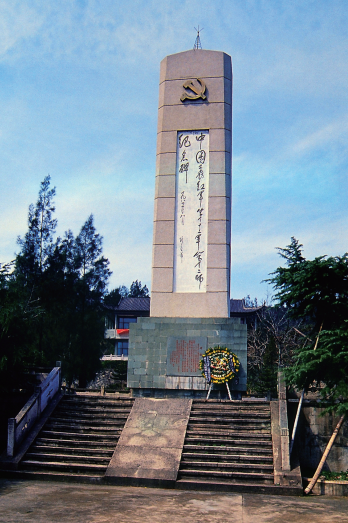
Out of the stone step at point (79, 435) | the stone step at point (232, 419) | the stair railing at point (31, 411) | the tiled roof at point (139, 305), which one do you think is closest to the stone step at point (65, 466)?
the stair railing at point (31, 411)

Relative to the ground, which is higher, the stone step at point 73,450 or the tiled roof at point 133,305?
the tiled roof at point 133,305

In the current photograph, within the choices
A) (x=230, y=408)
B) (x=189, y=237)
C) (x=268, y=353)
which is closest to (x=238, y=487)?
(x=230, y=408)

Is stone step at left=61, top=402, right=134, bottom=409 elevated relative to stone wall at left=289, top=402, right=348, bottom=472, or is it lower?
elevated

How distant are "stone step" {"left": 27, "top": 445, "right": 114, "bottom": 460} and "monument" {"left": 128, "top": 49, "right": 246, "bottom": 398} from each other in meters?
3.78

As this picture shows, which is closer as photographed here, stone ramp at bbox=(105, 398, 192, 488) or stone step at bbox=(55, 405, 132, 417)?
stone ramp at bbox=(105, 398, 192, 488)

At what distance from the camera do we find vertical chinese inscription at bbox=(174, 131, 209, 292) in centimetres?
1797

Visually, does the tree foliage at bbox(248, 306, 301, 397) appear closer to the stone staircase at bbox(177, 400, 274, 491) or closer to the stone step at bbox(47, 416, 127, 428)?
the stone staircase at bbox(177, 400, 274, 491)

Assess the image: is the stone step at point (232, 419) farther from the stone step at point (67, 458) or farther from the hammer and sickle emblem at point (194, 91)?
the hammer and sickle emblem at point (194, 91)

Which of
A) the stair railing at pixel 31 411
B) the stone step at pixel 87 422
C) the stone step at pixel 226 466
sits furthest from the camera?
the stone step at pixel 87 422

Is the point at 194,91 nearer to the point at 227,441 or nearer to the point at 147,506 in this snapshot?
the point at 227,441

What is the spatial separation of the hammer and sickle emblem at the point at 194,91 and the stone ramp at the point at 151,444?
33.3ft

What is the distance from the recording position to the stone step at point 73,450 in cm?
1347

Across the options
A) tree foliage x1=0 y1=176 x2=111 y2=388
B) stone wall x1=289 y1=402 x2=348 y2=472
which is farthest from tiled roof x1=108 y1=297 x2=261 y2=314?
stone wall x1=289 y1=402 x2=348 y2=472

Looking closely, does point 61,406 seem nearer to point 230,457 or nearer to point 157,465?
point 157,465
